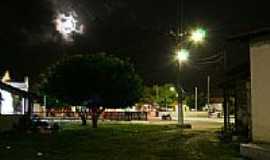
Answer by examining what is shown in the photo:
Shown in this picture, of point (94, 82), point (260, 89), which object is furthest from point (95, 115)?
point (260, 89)

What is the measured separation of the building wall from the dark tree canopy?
91.9 feet

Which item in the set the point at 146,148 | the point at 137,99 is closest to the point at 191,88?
the point at 137,99

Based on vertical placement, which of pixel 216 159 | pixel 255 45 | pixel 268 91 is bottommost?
pixel 216 159

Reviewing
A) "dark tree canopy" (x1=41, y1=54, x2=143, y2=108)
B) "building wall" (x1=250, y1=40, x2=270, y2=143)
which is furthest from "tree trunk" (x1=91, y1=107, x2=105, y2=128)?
"building wall" (x1=250, y1=40, x2=270, y2=143)

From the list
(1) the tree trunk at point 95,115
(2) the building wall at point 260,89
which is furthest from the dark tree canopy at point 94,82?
(2) the building wall at point 260,89

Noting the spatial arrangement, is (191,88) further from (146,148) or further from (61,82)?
(146,148)

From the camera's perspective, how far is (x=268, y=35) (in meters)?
17.3

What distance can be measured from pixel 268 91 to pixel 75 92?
30.3 metres

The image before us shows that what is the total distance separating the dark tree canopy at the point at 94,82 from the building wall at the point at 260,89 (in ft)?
91.9

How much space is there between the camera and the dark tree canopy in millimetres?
45375

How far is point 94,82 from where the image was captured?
45.2 meters

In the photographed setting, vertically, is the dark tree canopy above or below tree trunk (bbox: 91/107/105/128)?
above

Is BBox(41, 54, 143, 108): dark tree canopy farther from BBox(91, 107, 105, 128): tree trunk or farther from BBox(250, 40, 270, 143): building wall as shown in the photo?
BBox(250, 40, 270, 143): building wall

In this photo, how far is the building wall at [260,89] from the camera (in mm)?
17547
